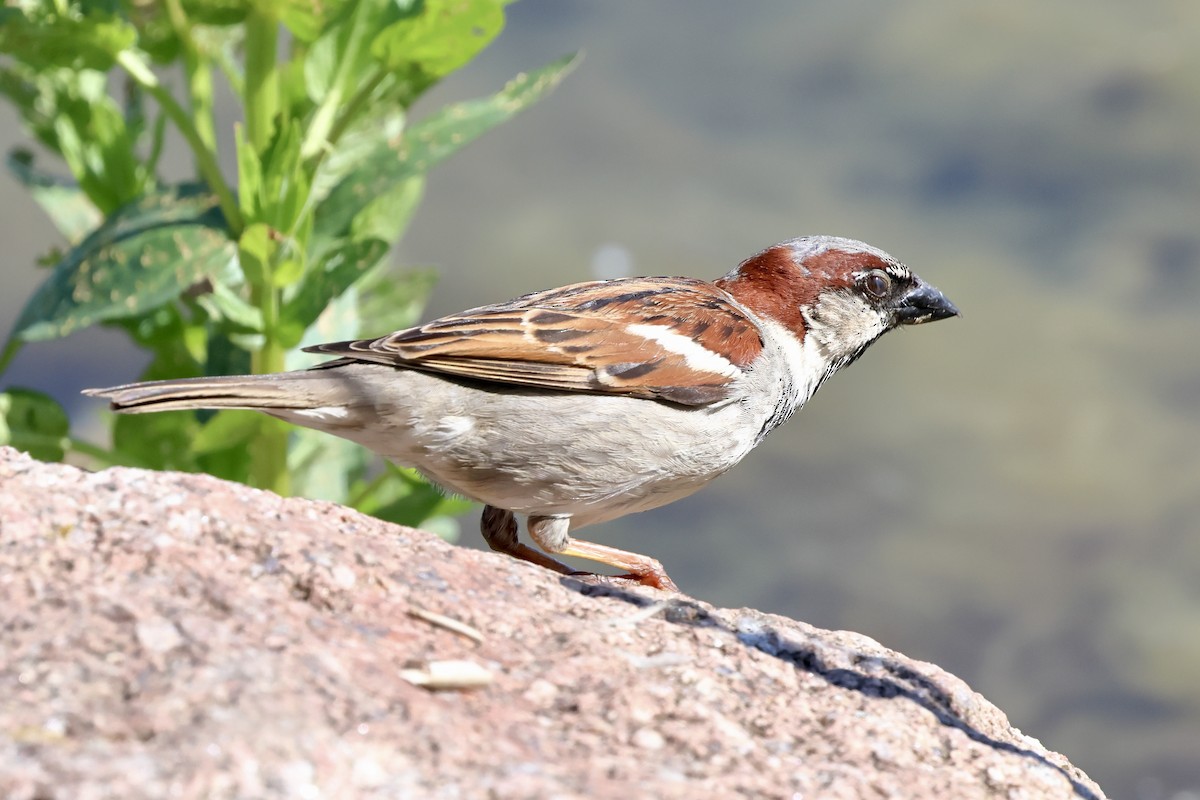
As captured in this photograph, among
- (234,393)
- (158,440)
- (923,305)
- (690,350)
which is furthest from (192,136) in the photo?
(923,305)

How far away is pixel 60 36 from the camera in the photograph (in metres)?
4.67

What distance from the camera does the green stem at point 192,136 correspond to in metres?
4.77

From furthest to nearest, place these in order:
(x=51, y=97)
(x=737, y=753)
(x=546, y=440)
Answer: (x=51, y=97) < (x=546, y=440) < (x=737, y=753)

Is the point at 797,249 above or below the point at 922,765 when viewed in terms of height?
above

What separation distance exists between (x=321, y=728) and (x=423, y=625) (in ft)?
1.87

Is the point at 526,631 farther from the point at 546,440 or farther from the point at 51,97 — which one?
the point at 51,97

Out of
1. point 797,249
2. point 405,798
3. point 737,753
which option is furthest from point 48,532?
point 797,249

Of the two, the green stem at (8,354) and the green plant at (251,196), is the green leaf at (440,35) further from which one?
the green stem at (8,354)

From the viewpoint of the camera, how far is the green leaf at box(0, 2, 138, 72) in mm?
4648

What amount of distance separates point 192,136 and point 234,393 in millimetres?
1565

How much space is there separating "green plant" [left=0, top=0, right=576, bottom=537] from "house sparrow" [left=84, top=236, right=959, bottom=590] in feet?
2.11

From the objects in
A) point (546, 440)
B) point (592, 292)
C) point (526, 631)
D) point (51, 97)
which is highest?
point (51, 97)

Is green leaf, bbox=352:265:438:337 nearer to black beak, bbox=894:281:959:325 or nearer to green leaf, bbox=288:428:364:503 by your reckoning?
green leaf, bbox=288:428:364:503

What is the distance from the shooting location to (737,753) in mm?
2604
